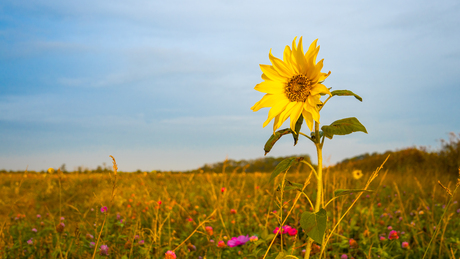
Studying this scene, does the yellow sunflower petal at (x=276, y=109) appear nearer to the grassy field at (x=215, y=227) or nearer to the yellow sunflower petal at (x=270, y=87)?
the yellow sunflower petal at (x=270, y=87)

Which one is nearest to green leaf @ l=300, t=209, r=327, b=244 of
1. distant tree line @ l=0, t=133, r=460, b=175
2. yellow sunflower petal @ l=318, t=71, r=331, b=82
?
yellow sunflower petal @ l=318, t=71, r=331, b=82

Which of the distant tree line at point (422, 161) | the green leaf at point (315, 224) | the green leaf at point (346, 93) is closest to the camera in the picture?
the green leaf at point (315, 224)

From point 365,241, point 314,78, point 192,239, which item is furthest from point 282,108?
point 192,239

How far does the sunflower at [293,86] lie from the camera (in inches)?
63.8

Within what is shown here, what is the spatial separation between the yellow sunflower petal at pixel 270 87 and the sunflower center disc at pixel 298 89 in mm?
35

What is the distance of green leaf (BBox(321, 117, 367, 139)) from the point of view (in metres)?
1.51

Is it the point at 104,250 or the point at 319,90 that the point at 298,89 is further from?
the point at 104,250

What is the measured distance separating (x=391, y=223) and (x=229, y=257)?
2.46m

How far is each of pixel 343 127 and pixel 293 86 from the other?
1.13 feet

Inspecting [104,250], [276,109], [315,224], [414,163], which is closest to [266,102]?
[276,109]

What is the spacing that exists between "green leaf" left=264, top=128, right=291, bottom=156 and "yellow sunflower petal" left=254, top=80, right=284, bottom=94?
0.22 metres

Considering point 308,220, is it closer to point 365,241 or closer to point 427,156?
point 365,241

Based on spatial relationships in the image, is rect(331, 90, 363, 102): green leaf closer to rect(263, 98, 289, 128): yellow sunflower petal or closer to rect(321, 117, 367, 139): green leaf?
rect(321, 117, 367, 139): green leaf

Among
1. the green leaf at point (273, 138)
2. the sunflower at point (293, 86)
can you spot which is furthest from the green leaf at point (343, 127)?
the green leaf at point (273, 138)
